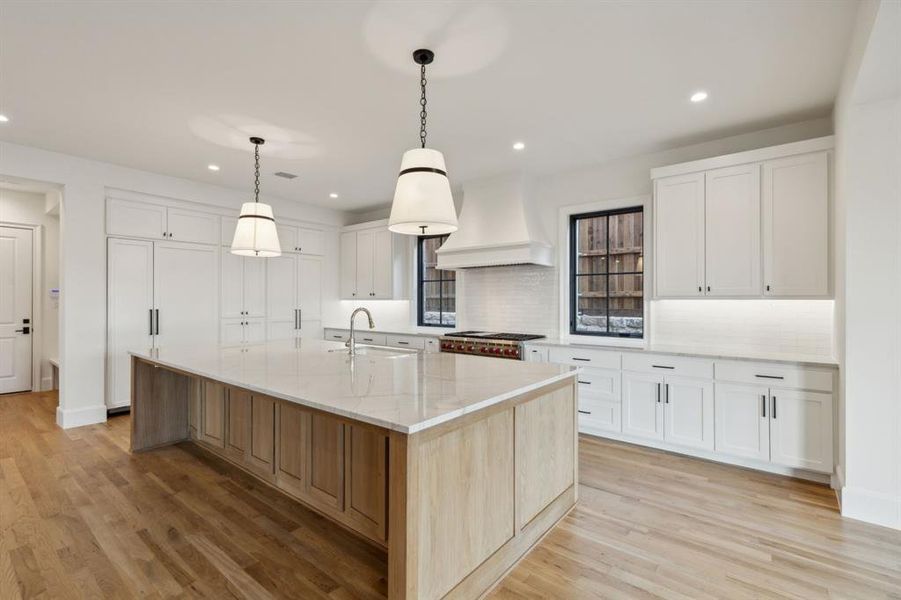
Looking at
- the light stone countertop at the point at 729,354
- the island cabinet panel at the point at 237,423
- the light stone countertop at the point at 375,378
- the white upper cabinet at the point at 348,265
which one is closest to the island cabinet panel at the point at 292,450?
the light stone countertop at the point at 375,378

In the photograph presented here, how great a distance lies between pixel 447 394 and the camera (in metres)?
1.93

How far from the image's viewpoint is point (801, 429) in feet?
10.1

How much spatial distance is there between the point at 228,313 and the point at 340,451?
3.97 metres

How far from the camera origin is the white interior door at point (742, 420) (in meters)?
3.21

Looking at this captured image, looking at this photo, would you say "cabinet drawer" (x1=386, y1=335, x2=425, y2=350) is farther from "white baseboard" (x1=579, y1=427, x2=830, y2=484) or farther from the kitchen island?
"white baseboard" (x1=579, y1=427, x2=830, y2=484)

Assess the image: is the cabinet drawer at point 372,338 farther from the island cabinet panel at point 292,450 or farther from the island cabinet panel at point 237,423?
the island cabinet panel at point 292,450

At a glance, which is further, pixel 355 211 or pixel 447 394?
pixel 355 211

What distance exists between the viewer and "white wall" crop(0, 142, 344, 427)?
4375mm

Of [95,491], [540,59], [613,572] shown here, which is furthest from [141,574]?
[540,59]

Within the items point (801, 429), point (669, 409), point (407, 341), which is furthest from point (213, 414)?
point (801, 429)

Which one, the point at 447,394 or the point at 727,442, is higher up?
the point at 447,394

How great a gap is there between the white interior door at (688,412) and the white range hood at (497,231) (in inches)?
70.6

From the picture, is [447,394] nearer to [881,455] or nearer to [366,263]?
[881,455]

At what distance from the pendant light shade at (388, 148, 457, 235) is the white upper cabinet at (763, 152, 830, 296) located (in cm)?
266
